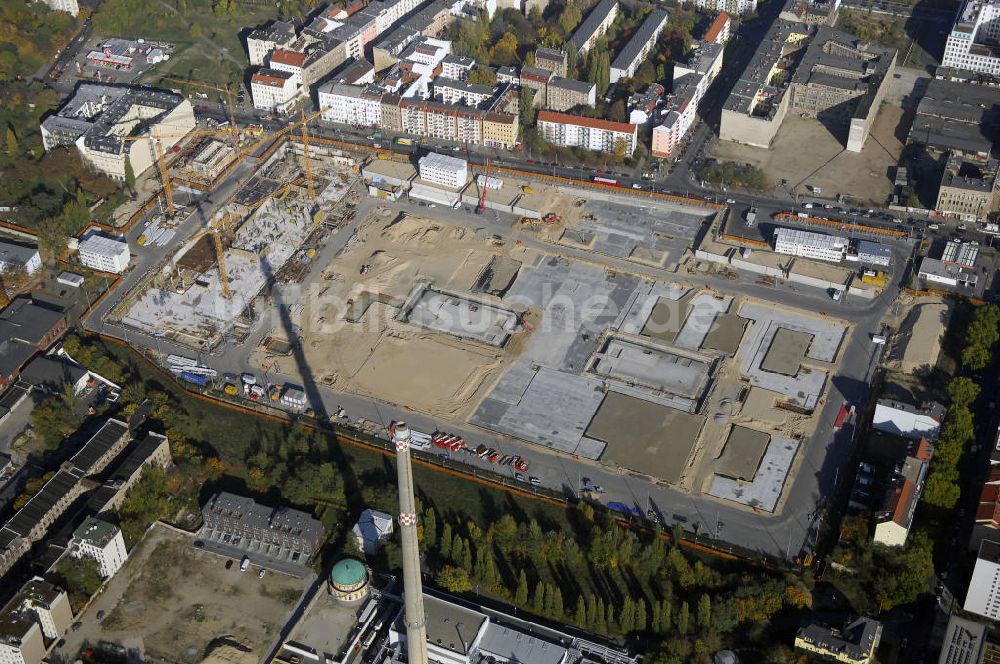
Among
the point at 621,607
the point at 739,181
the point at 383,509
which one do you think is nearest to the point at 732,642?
the point at 621,607

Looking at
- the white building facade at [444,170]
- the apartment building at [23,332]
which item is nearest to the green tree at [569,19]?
the white building facade at [444,170]

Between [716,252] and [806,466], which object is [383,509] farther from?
[716,252]

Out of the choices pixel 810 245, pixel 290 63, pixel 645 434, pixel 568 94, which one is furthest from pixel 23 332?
pixel 810 245

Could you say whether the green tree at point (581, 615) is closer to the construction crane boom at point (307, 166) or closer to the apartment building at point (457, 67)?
the construction crane boom at point (307, 166)

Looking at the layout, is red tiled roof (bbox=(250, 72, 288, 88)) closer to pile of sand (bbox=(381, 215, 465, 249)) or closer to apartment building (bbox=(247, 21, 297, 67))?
apartment building (bbox=(247, 21, 297, 67))

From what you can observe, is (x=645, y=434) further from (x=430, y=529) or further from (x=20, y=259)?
(x=20, y=259)
